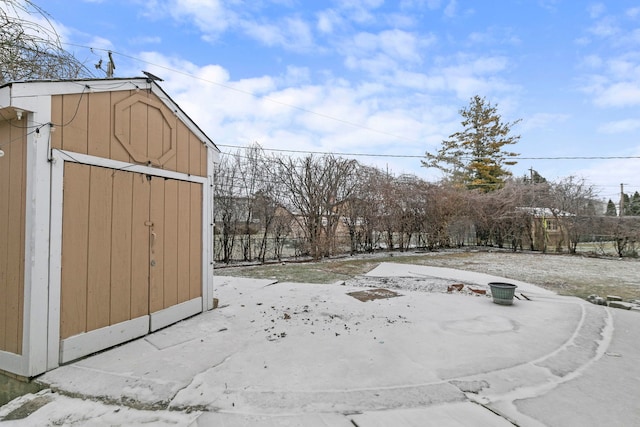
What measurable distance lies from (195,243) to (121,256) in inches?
39.0

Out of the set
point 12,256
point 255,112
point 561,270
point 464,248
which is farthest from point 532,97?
point 12,256

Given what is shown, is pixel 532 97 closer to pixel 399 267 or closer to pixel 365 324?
pixel 399 267

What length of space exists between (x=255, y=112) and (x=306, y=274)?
5788 mm

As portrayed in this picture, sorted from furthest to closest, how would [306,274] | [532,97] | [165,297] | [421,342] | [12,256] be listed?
[532,97] → [306,274] → [165,297] → [421,342] → [12,256]

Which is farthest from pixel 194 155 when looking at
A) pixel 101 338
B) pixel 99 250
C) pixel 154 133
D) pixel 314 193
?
pixel 314 193

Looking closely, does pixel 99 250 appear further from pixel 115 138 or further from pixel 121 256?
pixel 115 138

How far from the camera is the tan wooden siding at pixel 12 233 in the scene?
212 centimetres

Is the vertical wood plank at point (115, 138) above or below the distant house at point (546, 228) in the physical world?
above

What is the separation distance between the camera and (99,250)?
2488 mm

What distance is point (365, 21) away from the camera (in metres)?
7.49

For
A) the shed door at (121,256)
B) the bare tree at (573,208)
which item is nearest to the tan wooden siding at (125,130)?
the shed door at (121,256)

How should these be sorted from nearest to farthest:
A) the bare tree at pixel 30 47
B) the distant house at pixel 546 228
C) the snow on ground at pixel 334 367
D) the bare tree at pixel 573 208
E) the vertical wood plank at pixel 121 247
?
1. the snow on ground at pixel 334 367
2. the vertical wood plank at pixel 121 247
3. the bare tree at pixel 30 47
4. the bare tree at pixel 573 208
5. the distant house at pixel 546 228

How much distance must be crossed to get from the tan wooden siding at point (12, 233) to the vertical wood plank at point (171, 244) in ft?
3.77

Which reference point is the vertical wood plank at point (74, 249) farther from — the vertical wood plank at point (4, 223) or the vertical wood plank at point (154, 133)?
the vertical wood plank at point (154, 133)
